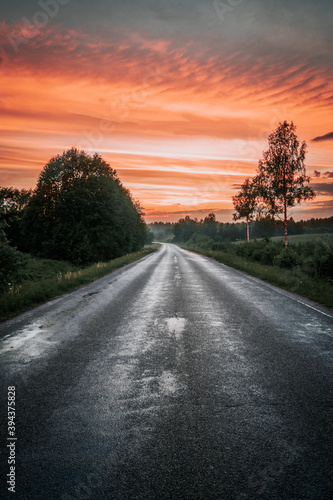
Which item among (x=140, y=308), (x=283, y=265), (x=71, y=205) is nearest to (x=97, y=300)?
(x=140, y=308)

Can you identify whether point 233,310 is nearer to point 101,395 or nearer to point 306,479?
point 101,395

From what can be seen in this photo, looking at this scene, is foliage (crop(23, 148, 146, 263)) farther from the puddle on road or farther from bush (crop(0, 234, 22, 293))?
the puddle on road

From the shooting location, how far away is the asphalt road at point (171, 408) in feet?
7.49

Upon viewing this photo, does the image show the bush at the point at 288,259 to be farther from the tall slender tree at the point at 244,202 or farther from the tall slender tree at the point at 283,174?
the tall slender tree at the point at 244,202

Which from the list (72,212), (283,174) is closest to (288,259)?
(283,174)

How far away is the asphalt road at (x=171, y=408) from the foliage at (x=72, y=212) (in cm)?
2728

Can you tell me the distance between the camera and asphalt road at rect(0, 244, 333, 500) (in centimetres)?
228

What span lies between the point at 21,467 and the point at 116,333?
3.66 metres

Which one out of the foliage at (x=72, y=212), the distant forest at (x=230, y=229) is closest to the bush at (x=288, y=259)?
the foliage at (x=72, y=212)

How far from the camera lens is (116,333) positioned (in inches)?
241

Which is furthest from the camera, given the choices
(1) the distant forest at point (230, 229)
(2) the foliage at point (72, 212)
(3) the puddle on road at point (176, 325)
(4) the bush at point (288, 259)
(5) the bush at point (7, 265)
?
(1) the distant forest at point (230, 229)

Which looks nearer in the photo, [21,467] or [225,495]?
[225,495]

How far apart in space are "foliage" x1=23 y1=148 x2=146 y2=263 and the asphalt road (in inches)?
1074

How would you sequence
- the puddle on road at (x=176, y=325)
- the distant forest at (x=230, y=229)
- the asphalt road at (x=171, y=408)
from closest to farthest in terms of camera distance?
the asphalt road at (x=171, y=408)
the puddle on road at (x=176, y=325)
the distant forest at (x=230, y=229)
